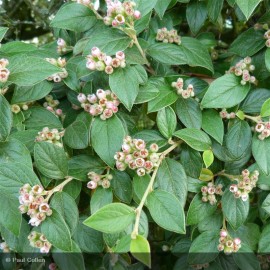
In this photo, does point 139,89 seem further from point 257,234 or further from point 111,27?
point 257,234

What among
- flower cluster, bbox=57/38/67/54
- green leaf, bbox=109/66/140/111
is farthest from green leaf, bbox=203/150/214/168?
flower cluster, bbox=57/38/67/54

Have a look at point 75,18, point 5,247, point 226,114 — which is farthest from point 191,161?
point 5,247

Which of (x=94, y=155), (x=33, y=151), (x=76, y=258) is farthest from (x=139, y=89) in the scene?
Answer: (x=76, y=258)

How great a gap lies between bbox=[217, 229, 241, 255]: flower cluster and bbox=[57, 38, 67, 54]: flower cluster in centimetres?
68

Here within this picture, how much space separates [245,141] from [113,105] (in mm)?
341

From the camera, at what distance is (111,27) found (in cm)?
107

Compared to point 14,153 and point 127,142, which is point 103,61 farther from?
point 14,153

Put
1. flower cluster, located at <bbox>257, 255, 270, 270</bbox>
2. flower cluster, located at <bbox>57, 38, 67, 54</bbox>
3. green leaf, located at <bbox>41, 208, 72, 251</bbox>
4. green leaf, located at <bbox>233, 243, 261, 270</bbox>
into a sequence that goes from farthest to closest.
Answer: flower cluster, located at <bbox>257, 255, 270, 270</bbox> < flower cluster, located at <bbox>57, 38, 67, 54</bbox> < green leaf, located at <bbox>233, 243, 261, 270</bbox> < green leaf, located at <bbox>41, 208, 72, 251</bbox>

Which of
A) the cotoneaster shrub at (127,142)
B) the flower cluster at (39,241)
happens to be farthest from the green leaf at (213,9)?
the flower cluster at (39,241)

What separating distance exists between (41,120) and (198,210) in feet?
1.56

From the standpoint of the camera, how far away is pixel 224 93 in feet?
3.50

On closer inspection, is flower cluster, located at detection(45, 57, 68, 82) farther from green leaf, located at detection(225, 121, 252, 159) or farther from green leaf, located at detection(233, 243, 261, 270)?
green leaf, located at detection(233, 243, 261, 270)

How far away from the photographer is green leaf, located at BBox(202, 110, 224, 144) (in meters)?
1.05

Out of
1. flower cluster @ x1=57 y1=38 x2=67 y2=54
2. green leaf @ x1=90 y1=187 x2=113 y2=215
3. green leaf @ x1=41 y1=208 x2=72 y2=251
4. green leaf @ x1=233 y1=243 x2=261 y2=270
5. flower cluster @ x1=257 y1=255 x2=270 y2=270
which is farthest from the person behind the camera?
flower cluster @ x1=257 y1=255 x2=270 y2=270
